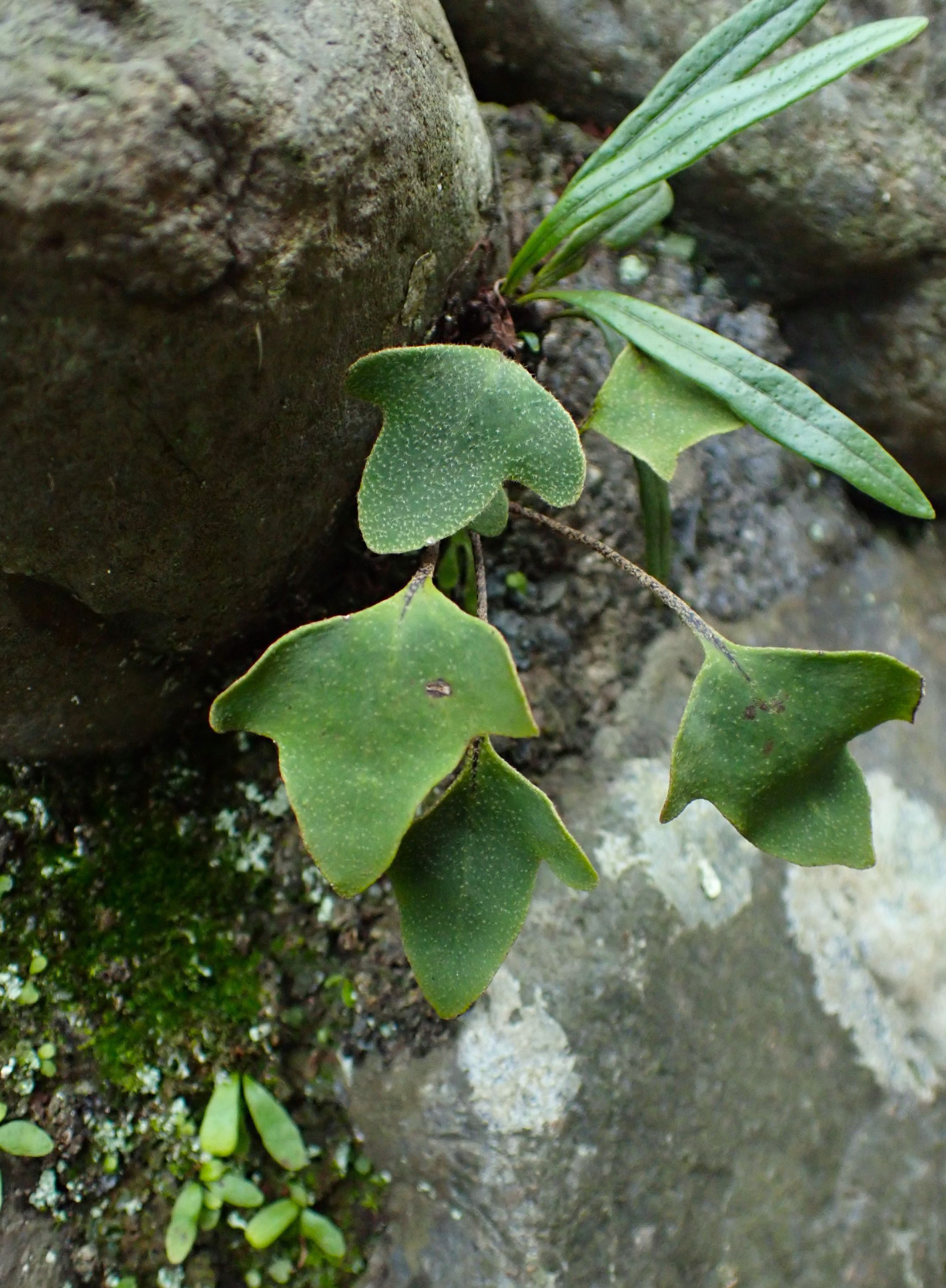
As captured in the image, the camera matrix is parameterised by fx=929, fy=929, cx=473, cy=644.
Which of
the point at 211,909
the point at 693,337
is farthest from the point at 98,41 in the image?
the point at 211,909

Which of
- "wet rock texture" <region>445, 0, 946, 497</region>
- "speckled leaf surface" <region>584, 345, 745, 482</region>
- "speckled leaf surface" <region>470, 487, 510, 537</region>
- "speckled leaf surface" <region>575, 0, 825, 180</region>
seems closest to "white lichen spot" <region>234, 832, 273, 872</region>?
"speckled leaf surface" <region>470, 487, 510, 537</region>

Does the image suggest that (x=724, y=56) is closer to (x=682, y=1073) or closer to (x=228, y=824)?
(x=228, y=824)

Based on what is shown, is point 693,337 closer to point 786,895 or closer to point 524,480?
point 524,480

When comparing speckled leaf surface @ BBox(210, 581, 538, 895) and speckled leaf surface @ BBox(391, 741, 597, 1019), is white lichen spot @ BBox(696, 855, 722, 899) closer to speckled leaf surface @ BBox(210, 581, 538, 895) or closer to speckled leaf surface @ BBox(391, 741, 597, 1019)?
speckled leaf surface @ BBox(391, 741, 597, 1019)

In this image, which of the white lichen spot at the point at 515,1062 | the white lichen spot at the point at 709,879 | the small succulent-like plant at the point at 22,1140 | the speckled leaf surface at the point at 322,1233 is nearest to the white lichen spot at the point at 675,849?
the white lichen spot at the point at 709,879

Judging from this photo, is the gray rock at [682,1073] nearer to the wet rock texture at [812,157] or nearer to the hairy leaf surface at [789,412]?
the hairy leaf surface at [789,412]

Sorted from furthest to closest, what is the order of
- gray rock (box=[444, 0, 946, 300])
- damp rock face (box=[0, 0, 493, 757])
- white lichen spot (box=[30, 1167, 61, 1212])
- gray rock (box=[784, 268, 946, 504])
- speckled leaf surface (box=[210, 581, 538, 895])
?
gray rock (box=[784, 268, 946, 504])
gray rock (box=[444, 0, 946, 300])
white lichen spot (box=[30, 1167, 61, 1212])
speckled leaf surface (box=[210, 581, 538, 895])
damp rock face (box=[0, 0, 493, 757])
